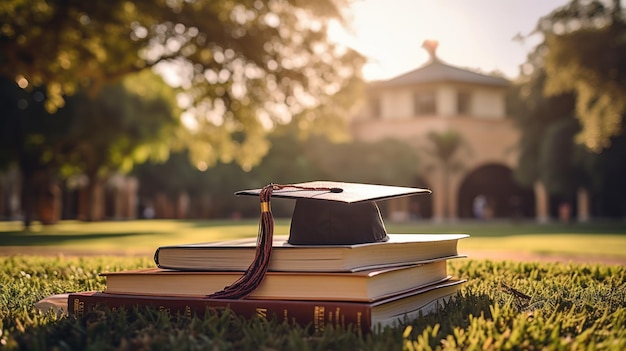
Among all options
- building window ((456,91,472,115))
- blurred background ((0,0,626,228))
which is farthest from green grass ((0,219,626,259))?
building window ((456,91,472,115))

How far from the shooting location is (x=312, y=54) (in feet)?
54.4

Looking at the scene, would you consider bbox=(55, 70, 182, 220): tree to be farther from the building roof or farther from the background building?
the background building

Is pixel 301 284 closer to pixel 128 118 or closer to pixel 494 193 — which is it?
pixel 128 118

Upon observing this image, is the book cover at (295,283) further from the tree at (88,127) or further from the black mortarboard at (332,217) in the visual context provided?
the tree at (88,127)

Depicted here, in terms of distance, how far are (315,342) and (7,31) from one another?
14.9 meters

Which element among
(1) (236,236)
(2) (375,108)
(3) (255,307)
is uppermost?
(2) (375,108)

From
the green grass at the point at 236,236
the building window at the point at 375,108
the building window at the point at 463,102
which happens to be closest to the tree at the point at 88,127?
the green grass at the point at 236,236

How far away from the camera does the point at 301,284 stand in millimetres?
2096

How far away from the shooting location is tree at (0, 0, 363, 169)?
599 inches

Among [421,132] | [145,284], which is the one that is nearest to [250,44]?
[145,284]

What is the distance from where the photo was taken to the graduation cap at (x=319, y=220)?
2.15 meters

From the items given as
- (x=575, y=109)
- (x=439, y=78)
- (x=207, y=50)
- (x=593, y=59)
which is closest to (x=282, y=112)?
(x=207, y=50)

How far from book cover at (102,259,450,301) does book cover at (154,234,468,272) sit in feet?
0.14

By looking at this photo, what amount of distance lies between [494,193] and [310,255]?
50452 mm
